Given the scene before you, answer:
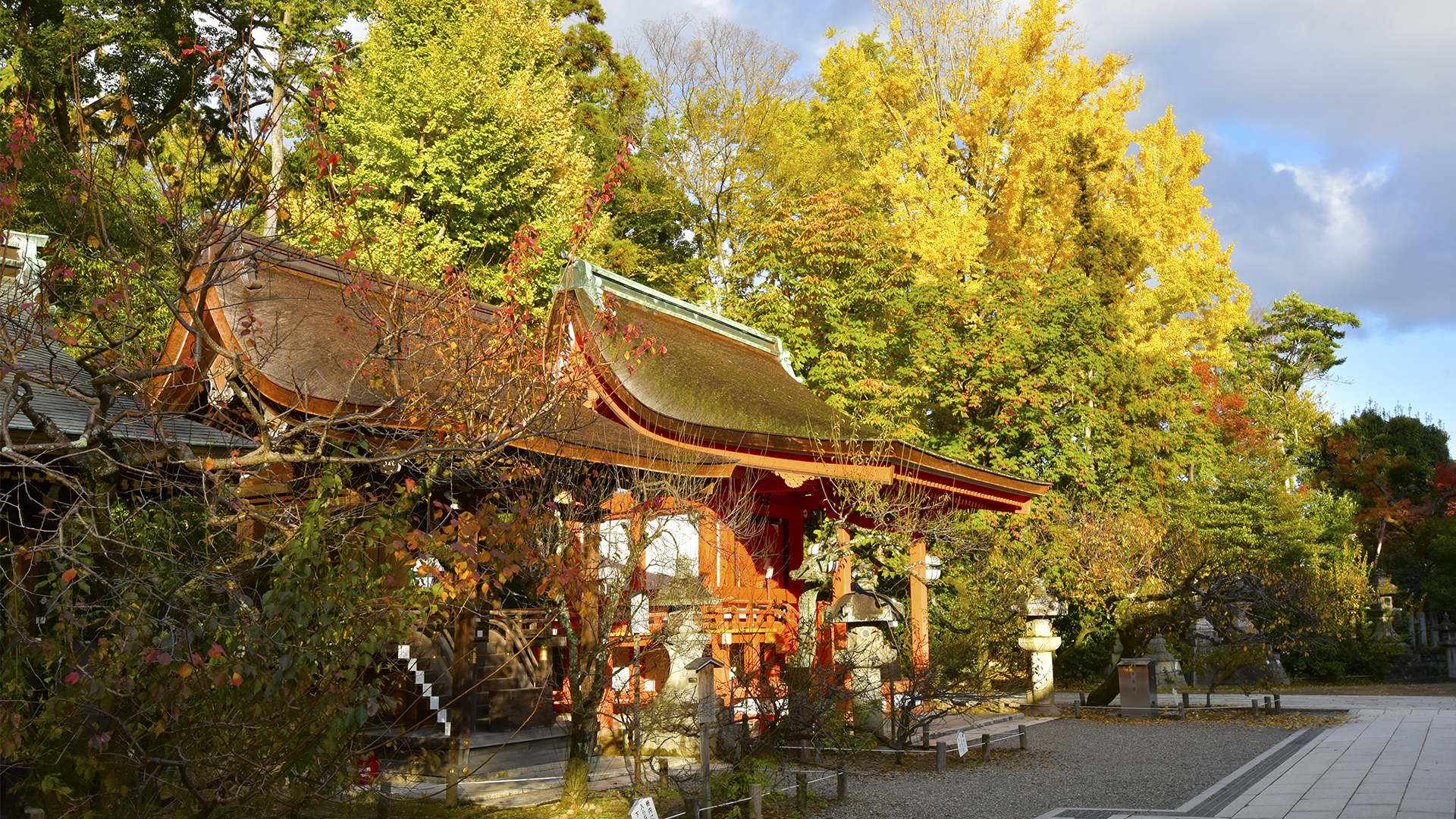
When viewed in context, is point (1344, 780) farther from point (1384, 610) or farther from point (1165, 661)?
point (1384, 610)

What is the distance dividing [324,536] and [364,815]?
3051 millimetres

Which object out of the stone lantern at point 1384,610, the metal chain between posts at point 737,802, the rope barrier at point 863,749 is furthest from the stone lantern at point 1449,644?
the metal chain between posts at point 737,802

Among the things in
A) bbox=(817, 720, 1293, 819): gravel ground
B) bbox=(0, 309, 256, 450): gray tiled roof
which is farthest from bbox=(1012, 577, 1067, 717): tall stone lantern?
bbox=(0, 309, 256, 450): gray tiled roof

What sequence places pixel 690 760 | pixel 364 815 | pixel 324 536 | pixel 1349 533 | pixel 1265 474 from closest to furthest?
1. pixel 324 536
2. pixel 364 815
3. pixel 690 760
4. pixel 1265 474
5. pixel 1349 533

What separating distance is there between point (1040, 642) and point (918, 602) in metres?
4.43

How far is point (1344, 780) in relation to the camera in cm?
988

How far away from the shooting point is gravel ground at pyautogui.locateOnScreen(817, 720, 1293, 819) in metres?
8.85

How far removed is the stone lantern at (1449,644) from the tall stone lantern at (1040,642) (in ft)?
52.0

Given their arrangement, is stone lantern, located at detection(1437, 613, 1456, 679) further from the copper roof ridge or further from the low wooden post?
the low wooden post

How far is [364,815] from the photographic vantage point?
24.1ft

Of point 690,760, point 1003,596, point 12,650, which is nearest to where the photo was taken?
point 12,650

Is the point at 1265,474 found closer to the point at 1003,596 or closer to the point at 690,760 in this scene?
the point at 1003,596

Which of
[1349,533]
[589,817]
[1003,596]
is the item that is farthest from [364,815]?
[1349,533]

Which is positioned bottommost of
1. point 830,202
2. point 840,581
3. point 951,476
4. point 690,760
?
point 690,760
